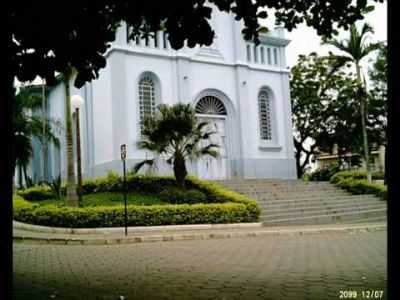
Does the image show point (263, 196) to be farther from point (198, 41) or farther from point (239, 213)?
point (198, 41)

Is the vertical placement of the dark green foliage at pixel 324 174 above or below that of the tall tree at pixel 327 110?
below

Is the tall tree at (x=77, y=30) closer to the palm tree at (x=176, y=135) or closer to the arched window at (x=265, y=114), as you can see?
the palm tree at (x=176, y=135)

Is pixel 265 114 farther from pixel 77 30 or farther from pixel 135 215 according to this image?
pixel 77 30

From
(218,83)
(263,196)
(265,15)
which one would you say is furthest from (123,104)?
(265,15)

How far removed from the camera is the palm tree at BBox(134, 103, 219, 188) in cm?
1778

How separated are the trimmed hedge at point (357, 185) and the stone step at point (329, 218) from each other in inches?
84.9

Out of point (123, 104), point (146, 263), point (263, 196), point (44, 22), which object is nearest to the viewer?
point (44, 22)

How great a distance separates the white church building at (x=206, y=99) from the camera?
21.5 m

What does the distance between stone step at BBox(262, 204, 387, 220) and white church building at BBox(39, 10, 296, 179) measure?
6.47m

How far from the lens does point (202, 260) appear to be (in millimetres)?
8406

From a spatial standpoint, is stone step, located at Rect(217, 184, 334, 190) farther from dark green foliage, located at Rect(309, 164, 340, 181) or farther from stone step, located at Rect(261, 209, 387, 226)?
stone step, located at Rect(261, 209, 387, 226)

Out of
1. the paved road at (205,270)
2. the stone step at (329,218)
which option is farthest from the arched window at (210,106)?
the paved road at (205,270)

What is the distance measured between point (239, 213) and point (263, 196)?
427 centimetres

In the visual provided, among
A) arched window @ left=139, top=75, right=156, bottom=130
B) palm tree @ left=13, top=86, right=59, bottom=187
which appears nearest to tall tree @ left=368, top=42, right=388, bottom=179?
arched window @ left=139, top=75, right=156, bottom=130
